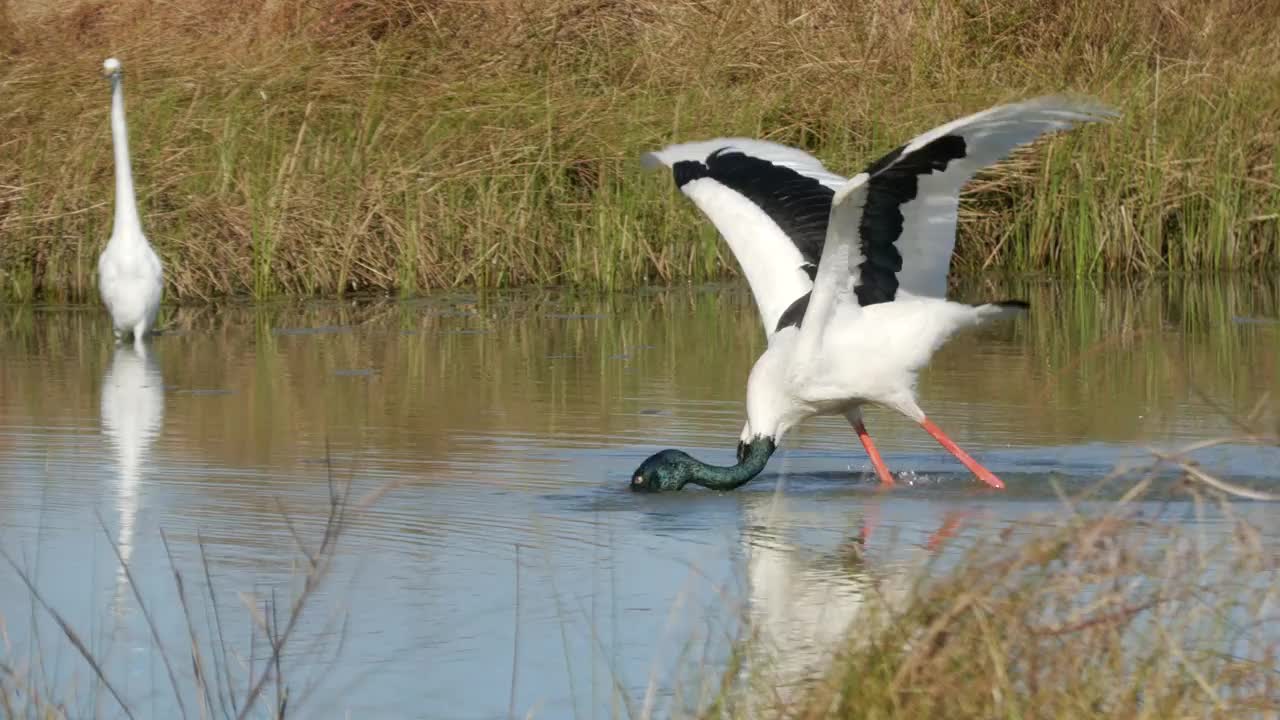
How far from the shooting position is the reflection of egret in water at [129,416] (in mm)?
6961

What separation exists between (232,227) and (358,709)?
9.20 m

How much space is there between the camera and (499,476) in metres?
7.66

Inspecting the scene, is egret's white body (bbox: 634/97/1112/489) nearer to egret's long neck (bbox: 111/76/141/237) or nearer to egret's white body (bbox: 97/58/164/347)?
egret's white body (bbox: 97/58/164/347)

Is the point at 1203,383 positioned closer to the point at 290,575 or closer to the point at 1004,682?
the point at 290,575

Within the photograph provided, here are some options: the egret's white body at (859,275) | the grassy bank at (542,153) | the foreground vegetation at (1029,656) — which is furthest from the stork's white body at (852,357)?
the grassy bank at (542,153)

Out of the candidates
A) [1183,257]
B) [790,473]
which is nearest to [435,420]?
[790,473]

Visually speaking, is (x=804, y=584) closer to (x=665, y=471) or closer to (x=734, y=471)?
(x=665, y=471)

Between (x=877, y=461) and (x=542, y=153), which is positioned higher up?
(x=542, y=153)

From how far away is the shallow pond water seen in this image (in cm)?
500

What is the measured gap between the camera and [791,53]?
658 inches

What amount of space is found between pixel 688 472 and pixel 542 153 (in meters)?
7.19

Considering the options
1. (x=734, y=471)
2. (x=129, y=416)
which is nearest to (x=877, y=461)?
(x=734, y=471)

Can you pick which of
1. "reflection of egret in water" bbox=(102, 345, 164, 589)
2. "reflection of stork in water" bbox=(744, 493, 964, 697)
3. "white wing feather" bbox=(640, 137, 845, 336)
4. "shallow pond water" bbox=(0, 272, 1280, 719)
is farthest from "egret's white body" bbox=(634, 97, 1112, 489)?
"reflection of egret in water" bbox=(102, 345, 164, 589)

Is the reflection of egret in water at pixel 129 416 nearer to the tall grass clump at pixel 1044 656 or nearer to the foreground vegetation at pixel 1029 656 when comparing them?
the foreground vegetation at pixel 1029 656
